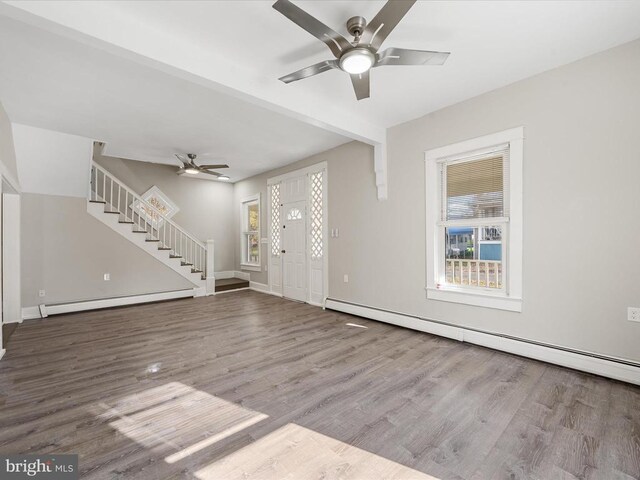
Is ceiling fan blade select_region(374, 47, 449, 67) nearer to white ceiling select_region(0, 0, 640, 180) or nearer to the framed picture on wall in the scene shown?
white ceiling select_region(0, 0, 640, 180)

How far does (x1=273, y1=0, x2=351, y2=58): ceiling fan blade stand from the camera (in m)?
1.63

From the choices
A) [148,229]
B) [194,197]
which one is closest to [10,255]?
[148,229]

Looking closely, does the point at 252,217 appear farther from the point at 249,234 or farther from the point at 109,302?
the point at 109,302

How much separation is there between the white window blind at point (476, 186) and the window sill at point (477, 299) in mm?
897

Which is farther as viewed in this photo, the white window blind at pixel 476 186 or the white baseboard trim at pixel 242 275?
the white baseboard trim at pixel 242 275

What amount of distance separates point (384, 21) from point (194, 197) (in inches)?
260

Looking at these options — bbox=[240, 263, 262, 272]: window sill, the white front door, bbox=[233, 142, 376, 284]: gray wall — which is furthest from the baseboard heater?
bbox=[233, 142, 376, 284]: gray wall

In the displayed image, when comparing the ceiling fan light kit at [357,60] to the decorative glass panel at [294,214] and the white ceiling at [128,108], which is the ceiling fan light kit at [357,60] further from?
the decorative glass panel at [294,214]

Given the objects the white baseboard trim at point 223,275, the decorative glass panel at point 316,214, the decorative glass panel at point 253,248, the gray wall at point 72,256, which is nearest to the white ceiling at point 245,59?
the decorative glass panel at point 316,214

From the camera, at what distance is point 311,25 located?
1758mm

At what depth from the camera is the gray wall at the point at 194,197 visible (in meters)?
6.29

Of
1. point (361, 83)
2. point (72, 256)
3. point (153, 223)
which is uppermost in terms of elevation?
point (361, 83)

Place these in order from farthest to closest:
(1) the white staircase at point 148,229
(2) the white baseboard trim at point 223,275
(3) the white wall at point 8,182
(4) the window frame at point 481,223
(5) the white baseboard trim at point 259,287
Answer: (2) the white baseboard trim at point 223,275 < (5) the white baseboard trim at point 259,287 < (1) the white staircase at point 148,229 < (3) the white wall at point 8,182 < (4) the window frame at point 481,223

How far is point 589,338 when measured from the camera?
2580mm
